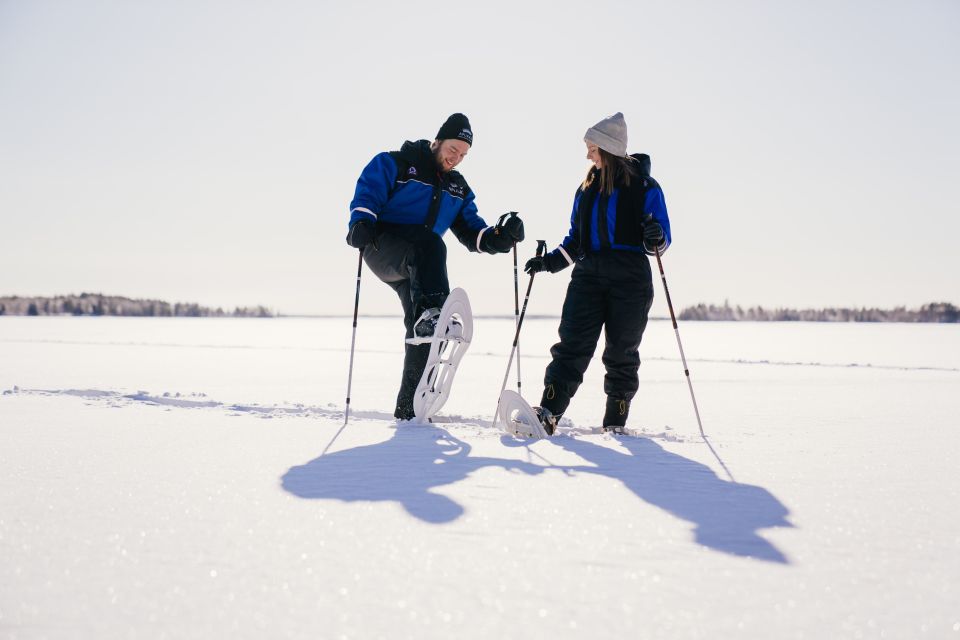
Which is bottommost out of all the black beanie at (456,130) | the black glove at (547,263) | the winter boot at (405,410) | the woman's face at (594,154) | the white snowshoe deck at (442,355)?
the winter boot at (405,410)

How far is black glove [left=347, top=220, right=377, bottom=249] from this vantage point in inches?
161

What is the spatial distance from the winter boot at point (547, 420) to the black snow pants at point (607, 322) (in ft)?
0.13

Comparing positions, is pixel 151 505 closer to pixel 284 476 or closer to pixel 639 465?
pixel 284 476

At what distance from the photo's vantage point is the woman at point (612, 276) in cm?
391

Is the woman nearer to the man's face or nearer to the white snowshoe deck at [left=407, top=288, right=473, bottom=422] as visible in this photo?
the white snowshoe deck at [left=407, top=288, right=473, bottom=422]

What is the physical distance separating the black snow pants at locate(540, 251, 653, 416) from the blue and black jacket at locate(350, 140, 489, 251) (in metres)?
1.06

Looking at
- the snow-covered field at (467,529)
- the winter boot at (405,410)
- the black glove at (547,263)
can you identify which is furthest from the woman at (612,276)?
the winter boot at (405,410)

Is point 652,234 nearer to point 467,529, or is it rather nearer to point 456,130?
point 456,130

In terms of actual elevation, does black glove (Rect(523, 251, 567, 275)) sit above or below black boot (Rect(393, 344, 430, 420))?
above

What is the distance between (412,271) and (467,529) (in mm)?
2744

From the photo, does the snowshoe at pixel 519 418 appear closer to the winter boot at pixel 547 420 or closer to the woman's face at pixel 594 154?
the winter boot at pixel 547 420

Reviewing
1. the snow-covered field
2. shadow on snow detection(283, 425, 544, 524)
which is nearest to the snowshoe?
the snow-covered field

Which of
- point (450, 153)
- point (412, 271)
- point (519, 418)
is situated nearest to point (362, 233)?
point (412, 271)

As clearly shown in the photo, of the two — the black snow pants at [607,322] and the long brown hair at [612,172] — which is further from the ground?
the long brown hair at [612,172]
